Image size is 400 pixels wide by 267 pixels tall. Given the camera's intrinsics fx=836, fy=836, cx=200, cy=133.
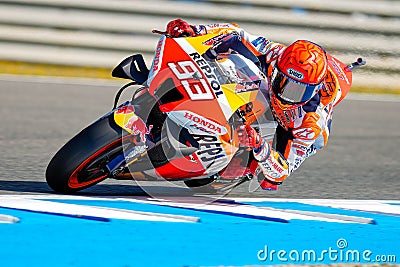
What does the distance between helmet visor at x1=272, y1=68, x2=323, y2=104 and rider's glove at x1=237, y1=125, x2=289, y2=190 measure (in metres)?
0.28

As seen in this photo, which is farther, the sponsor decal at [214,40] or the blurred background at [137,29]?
the blurred background at [137,29]

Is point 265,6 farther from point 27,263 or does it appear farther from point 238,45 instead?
point 27,263

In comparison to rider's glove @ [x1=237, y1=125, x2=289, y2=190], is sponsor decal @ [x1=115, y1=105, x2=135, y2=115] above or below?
above

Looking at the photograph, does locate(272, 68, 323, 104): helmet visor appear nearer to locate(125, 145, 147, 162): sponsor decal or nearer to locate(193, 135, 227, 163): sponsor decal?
locate(193, 135, 227, 163): sponsor decal

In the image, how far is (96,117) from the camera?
8.77 meters

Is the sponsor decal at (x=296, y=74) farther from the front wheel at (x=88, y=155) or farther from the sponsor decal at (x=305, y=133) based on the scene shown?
the front wheel at (x=88, y=155)

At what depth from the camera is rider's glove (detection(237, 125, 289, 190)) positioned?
189 inches

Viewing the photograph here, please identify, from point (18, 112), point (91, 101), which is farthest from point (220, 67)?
point (91, 101)

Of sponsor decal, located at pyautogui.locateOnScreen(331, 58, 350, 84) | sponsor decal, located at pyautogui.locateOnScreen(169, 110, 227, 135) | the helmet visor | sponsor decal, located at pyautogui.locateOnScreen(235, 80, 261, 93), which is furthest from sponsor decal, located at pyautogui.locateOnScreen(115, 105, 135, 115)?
sponsor decal, located at pyautogui.locateOnScreen(331, 58, 350, 84)

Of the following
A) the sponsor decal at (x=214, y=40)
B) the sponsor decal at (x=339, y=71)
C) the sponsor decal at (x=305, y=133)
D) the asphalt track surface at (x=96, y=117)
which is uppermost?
the sponsor decal at (x=214, y=40)

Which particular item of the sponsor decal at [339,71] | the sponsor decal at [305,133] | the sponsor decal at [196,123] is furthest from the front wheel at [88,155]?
the sponsor decal at [339,71]

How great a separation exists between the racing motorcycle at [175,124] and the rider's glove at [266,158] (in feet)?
0.21

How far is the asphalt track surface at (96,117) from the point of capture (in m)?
5.71

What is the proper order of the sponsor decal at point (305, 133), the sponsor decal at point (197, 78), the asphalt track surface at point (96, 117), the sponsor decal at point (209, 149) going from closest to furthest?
the sponsor decal at point (197, 78), the sponsor decal at point (209, 149), the sponsor decal at point (305, 133), the asphalt track surface at point (96, 117)
